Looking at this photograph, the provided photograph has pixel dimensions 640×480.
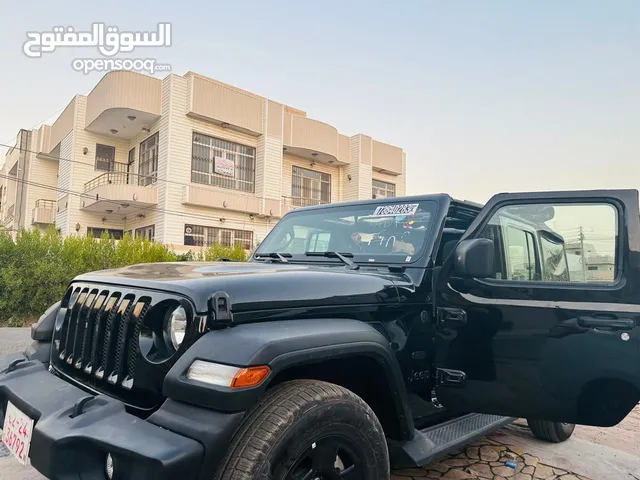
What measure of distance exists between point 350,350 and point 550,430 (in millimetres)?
2732

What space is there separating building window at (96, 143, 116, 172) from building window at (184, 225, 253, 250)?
18.9 feet

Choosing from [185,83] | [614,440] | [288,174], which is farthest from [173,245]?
[614,440]

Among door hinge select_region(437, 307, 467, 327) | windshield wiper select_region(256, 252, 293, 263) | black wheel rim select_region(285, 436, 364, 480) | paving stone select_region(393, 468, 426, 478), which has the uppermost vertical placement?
windshield wiper select_region(256, 252, 293, 263)

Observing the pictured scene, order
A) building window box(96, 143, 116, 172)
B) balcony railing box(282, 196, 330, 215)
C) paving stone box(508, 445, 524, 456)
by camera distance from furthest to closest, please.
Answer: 1. balcony railing box(282, 196, 330, 215)
2. building window box(96, 143, 116, 172)
3. paving stone box(508, 445, 524, 456)

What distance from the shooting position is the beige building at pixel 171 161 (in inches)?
775

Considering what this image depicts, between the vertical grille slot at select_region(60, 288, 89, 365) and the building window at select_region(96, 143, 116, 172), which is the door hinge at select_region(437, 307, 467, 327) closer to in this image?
the vertical grille slot at select_region(60, 288, 89, 365)

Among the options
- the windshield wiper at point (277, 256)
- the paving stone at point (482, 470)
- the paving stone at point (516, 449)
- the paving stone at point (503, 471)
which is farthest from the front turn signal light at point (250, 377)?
the paving stone at point (516, 449)

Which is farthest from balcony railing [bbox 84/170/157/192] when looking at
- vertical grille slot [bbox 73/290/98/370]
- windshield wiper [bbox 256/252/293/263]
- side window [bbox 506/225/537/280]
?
side window [bbox 506/225/537/280]

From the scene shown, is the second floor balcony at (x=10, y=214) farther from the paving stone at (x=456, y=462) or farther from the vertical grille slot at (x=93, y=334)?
the paving stone at (x=456, y=462)

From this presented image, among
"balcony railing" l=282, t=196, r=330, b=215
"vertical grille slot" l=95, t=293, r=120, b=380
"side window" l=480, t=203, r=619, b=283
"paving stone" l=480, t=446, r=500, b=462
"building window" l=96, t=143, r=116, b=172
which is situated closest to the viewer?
"vertical grille slot" l=95, t=293, r=120, b=380

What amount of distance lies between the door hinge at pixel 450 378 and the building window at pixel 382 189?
85.6 feet

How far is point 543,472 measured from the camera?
3258 millimetres

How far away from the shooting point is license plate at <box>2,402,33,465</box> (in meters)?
1.88

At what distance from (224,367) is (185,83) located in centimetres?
2067
